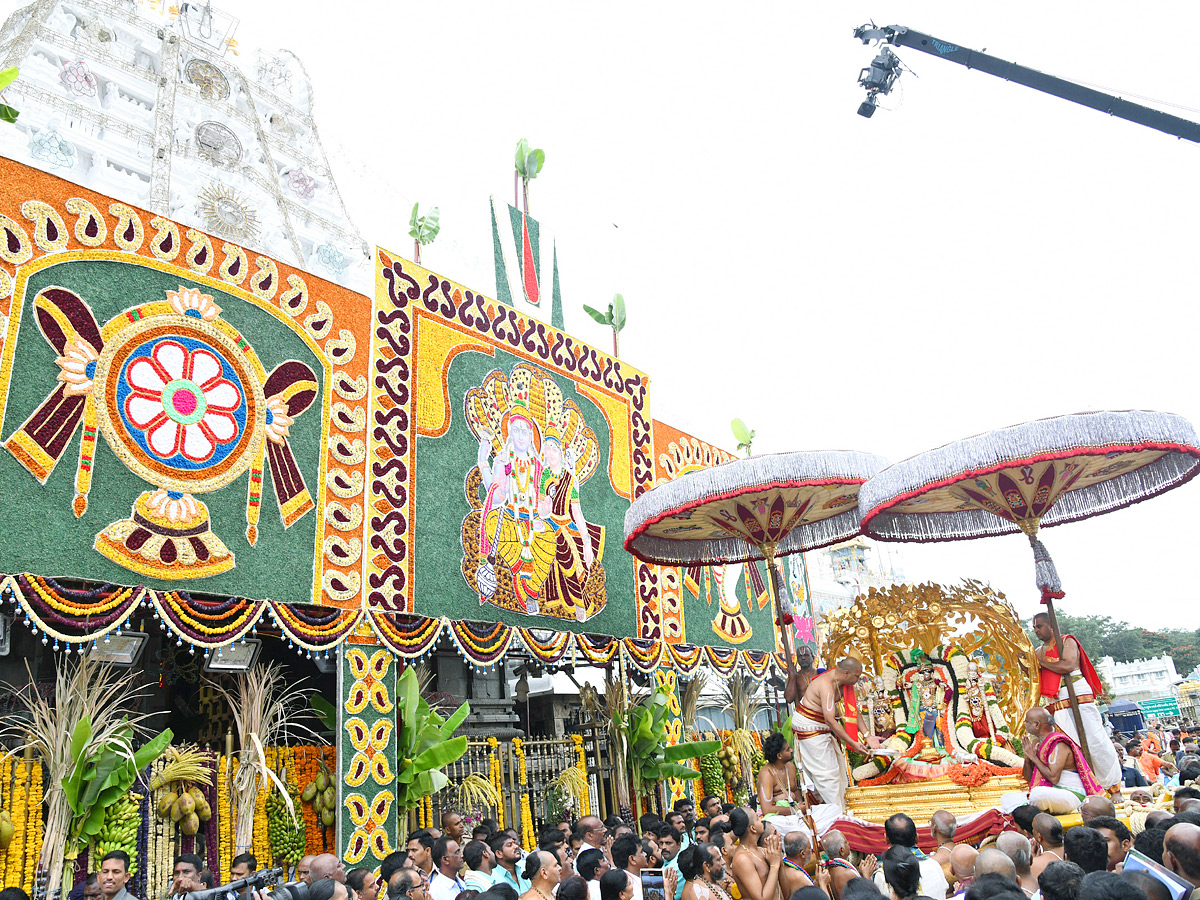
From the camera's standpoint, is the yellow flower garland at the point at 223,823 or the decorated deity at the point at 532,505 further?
the decorated deity at the point at 532,505

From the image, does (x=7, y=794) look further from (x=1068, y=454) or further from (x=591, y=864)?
(x=1068, y=454)

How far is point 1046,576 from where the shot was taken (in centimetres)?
853

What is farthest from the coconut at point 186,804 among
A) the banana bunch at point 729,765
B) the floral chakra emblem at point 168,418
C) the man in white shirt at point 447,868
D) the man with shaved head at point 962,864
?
the banana bunch at point 729,765

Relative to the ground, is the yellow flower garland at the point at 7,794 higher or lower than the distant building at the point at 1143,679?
lower

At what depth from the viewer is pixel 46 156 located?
22234 millimetres

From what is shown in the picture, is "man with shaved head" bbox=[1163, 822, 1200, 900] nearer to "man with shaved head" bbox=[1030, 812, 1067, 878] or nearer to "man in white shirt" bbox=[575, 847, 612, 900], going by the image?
"man with shaved head" bbox=[1030, 812, 1067, 878]

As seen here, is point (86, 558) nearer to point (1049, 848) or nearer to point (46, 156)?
point (1049, 848)

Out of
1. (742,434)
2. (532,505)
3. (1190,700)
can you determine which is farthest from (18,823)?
(1190,700)

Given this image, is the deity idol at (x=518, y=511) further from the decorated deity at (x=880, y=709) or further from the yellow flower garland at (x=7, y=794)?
the yellow flower garland at (x=7, y=794)

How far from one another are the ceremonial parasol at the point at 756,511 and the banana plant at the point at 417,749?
301 cm

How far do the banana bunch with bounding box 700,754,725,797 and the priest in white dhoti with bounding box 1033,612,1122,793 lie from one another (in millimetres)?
6656

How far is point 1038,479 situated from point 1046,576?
98 cm

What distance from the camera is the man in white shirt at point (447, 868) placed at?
541cm

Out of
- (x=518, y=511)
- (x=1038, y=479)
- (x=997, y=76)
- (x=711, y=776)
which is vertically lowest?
(x=711, y=776)
